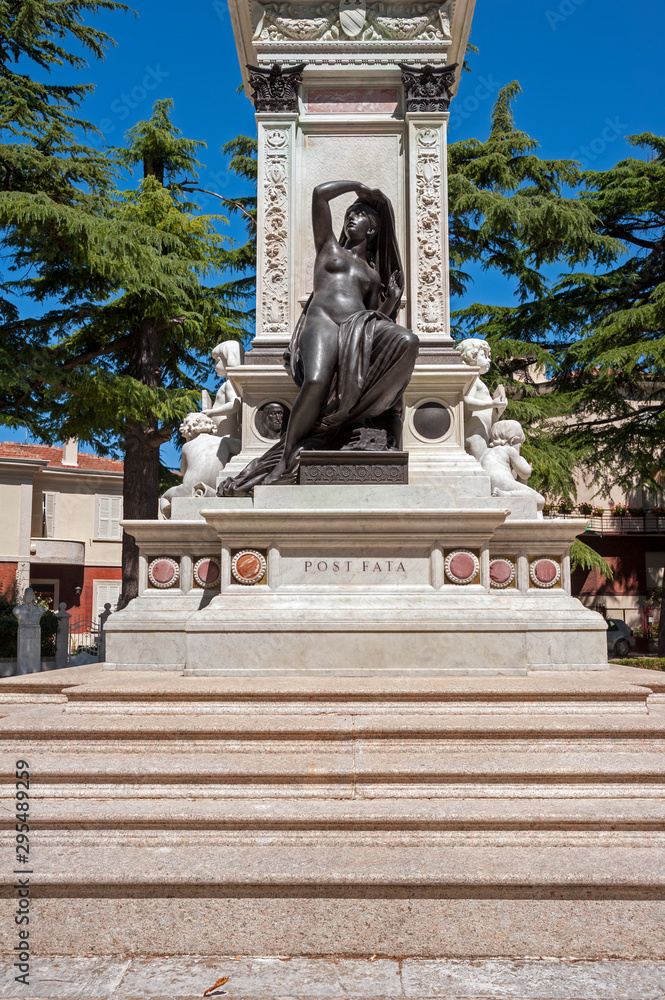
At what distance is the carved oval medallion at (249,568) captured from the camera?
283 inches

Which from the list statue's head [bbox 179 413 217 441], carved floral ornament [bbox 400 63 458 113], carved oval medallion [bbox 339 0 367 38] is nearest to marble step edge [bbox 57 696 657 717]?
statue's head [bbox 179 413 217 441]

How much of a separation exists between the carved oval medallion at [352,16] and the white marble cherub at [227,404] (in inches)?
151

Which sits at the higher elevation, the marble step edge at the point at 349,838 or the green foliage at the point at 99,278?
the green foliage at the point at 99,278

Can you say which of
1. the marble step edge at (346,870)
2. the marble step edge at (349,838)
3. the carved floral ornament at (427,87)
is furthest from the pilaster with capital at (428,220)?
the marble step edge at (346,870)

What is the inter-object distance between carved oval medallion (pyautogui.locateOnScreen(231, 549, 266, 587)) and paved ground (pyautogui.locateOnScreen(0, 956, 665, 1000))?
13.1 ft

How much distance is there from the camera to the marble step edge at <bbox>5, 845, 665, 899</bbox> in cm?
348

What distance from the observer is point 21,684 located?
6.21m

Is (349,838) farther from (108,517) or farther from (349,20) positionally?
(108,517)

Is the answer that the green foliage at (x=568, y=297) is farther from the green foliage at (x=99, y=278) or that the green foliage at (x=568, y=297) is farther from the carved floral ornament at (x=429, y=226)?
the carved floral ornament at (x=429, y=226)

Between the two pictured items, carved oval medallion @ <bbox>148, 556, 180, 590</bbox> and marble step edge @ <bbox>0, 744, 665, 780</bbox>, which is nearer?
marble step edge @ <bbox>0, 744, 665, 780</bbox>

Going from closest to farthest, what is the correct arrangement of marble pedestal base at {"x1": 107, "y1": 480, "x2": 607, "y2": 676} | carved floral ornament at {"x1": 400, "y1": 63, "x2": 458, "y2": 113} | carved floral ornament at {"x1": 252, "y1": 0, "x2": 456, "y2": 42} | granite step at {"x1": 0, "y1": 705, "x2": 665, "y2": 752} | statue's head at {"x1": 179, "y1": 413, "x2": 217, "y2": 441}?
granite step at {"x1": 0, "y1": 705, "x2": 665, "y2": 752}
marble pedestal base at {"x1": 107, "y1": 480, "x2": 607, "y2": 676}
statue's head at {"x1": 179, "y1": 413, "x2": 217, "y2": 441}
carved floral ornament at {"x1": 400, "y1": 63, "x2": 458, "y2": 113}
carved floral ornament at {"x1": 252, "y1": 0, "x2": 456, "y2": 42}

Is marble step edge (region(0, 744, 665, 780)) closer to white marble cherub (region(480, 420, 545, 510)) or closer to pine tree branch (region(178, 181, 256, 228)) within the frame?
white marble cherub (region(480, 420, 545, 510))

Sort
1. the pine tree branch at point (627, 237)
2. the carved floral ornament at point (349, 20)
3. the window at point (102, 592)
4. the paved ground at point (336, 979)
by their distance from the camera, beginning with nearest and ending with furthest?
the paved ground at point (336, 979) < the carved floral ornament at point (349, 20) < the pine tree branch at point (627, 237) < the window at point (102, 592)

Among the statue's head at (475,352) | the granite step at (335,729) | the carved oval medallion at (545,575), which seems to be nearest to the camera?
the granite step at (335,729)
